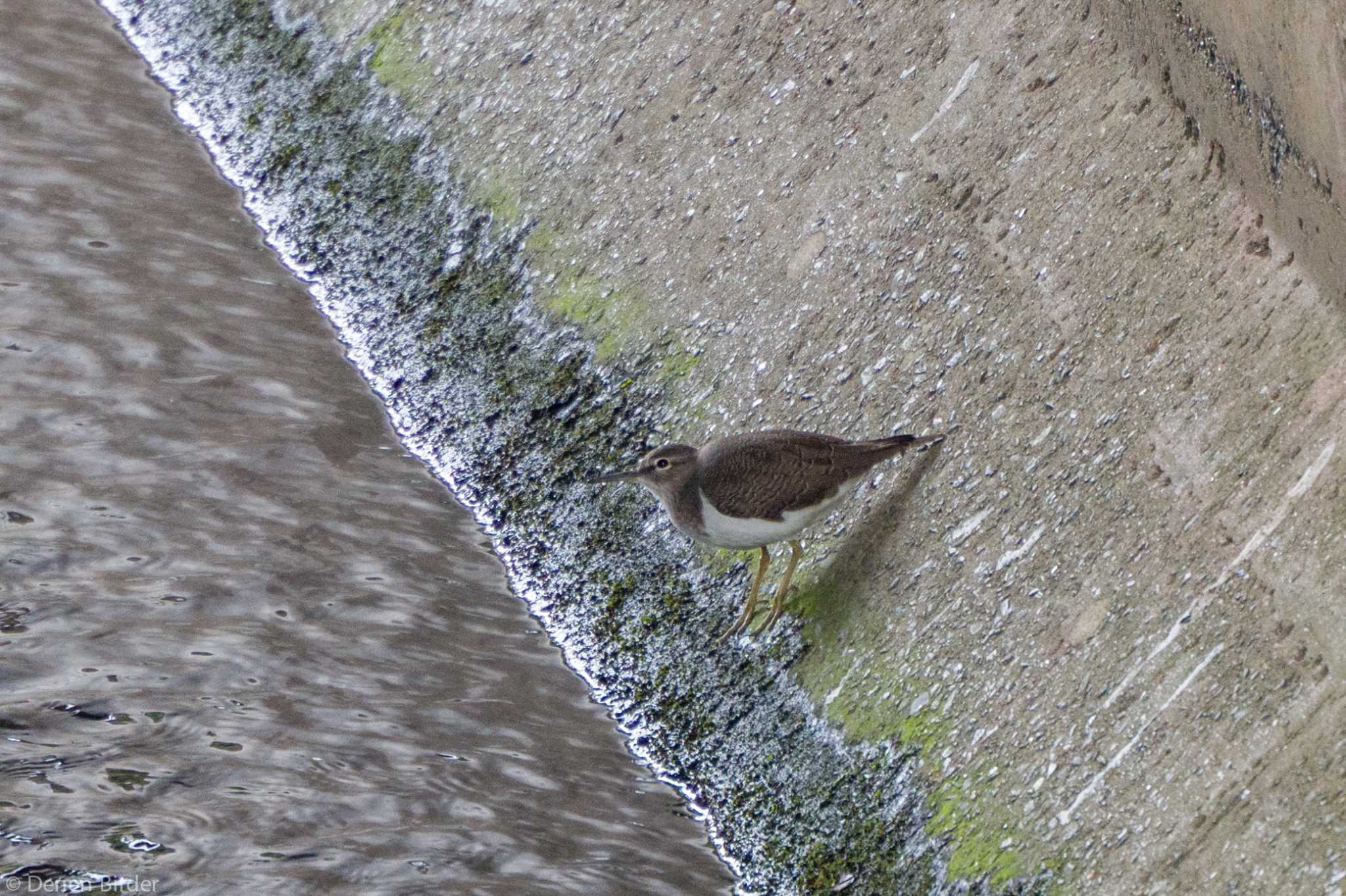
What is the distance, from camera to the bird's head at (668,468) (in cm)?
661

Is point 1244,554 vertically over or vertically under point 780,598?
over

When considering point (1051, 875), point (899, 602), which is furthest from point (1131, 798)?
point (899, 602)

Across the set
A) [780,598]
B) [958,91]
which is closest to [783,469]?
[780,598]

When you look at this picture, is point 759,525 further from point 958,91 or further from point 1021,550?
point 958,91

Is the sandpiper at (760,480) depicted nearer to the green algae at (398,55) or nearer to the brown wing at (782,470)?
the brown wing at (782,470)

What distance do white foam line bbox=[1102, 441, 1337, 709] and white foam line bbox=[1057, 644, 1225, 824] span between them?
157 mm

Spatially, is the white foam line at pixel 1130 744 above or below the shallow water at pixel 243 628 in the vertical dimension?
above

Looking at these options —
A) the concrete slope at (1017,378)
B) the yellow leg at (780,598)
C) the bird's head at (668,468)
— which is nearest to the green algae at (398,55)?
the concrete slope at (1017,378)

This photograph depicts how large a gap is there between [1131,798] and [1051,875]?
362 millimetres

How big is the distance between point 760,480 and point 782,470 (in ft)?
0.32

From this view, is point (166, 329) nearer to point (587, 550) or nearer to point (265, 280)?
point (265, 280)

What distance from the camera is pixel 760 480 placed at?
630cm

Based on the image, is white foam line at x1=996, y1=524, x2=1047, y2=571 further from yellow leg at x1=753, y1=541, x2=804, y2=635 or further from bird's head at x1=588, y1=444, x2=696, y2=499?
bird's head at x1=588, y1=444, x2=696, y2=499

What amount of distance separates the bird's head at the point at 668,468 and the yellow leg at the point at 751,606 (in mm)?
497
